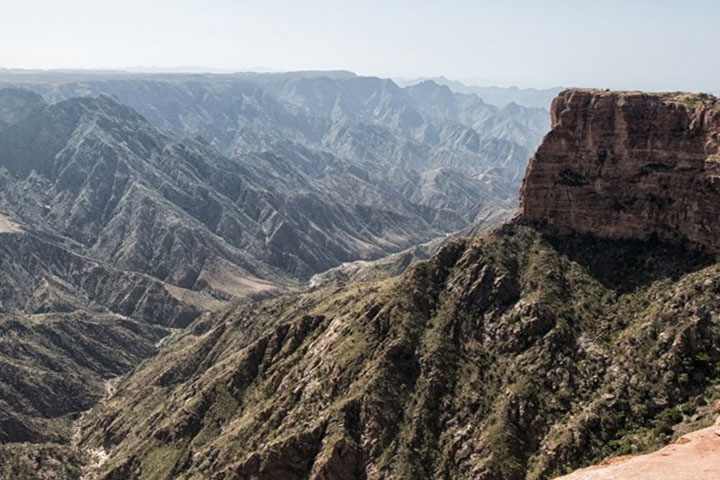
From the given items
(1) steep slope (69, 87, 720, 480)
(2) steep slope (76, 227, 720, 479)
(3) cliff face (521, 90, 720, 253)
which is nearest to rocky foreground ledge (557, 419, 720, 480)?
(1) steep slope (69, 87, 720, 480)

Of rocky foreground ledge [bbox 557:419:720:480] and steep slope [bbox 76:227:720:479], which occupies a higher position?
rocky foreground ledge [bbox 557:419:720:480]

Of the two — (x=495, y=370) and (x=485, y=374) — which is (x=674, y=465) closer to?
(x=495, y=370)

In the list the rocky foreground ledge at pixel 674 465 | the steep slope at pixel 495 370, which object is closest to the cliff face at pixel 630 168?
the steep slope at pixel 495 370

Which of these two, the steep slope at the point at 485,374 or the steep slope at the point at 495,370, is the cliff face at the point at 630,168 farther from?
the steep slope at the point at 485,374

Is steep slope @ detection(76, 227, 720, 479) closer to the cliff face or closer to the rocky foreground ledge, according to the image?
the cliff face

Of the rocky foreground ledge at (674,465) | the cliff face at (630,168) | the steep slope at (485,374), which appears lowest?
the steep slope at (485,374)

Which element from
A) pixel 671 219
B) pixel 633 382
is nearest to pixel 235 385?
pixel 633 382
